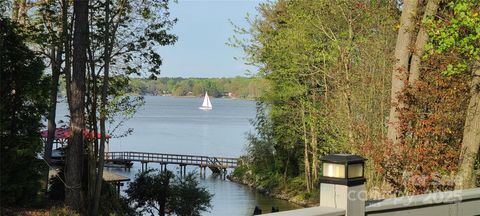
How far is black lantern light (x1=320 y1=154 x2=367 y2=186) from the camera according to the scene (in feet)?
13.5

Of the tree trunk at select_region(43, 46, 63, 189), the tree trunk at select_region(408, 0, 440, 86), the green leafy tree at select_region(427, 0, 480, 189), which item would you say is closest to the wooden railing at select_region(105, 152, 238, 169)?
the tree trunk at select_region(43, 46, 63, 189)

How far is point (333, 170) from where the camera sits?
164 inches

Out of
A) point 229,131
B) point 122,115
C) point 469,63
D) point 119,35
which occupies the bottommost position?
point 229,131

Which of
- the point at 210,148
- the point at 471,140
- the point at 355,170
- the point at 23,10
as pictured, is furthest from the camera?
the point at 210,148

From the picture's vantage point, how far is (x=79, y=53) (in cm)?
1387

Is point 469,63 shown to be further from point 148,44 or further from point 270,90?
point 270,90

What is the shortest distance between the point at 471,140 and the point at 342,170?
4.99 metres

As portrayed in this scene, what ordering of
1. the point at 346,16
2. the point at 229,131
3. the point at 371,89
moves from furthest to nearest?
the point at 229,131, the point at 346,16, the point at 371,89

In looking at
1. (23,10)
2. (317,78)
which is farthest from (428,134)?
(317,78)

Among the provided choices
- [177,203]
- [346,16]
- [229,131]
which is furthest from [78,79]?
[229,131]

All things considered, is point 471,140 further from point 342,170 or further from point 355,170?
point 342,170

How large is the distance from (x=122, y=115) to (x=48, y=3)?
3774 mm

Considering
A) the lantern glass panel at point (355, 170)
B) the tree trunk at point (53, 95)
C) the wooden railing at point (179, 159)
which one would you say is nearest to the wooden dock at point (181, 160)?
the wooden railing at point (179, 159)

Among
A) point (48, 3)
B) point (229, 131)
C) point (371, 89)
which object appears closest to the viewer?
point (371, 89)
